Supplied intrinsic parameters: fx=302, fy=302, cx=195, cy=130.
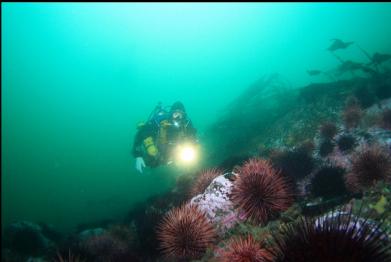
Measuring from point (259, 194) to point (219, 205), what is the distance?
134 centimetres

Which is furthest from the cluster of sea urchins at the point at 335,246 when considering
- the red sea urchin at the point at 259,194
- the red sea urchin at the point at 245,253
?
the red sea urchin at the point at 259,194

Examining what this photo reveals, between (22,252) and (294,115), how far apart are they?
11.6m

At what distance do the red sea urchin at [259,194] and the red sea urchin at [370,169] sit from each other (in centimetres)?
146

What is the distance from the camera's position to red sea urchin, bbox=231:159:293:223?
4.97 m

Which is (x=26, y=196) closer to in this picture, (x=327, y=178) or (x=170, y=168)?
(x=170, y=168)

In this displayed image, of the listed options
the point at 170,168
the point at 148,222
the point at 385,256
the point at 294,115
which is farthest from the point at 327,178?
the point at 170,168

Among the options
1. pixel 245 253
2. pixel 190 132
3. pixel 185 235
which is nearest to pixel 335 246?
pixel 245 253

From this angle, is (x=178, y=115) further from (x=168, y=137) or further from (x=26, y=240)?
(x=26, y=240)

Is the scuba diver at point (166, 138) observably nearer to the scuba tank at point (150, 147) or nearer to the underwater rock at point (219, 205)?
the scuba tank at point (150, 147)

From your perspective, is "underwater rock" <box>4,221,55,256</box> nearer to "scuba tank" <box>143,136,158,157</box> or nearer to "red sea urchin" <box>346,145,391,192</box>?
"scuba tank" <box>143,136,158,157</box>

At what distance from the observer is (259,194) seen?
5.04 m

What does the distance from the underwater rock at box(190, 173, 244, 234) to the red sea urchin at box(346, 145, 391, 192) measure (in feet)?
7.41

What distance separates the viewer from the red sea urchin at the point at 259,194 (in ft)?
16.3

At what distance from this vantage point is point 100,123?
14875 centimetres
